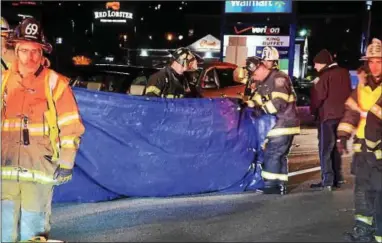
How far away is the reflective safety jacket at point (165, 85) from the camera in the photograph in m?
7.41

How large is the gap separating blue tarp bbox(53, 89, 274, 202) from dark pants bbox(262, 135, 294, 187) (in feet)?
0.66

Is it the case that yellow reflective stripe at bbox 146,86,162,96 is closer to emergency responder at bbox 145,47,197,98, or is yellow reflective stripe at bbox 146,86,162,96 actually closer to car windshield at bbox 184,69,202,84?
emergency responder at bbox 145,47,197,98

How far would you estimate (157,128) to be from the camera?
6957 mm

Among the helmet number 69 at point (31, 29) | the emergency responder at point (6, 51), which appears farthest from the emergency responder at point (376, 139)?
the emergency responder at point (6, 51)

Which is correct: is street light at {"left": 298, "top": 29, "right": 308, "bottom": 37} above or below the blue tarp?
above

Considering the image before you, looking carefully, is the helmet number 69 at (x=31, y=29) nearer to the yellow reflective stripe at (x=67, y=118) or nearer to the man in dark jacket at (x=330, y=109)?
the yellow reflective stripe at (x=67, y=118)

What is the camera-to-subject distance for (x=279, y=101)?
742 cm

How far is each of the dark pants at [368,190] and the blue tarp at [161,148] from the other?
219 centimetres

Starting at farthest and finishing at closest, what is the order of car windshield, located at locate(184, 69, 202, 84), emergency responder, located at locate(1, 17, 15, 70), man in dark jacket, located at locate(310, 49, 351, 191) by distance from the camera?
car windshield, located at locate(184, 69, 202, 84)
man in dark jacket, located at locate(310, 49, 351, 191)
emergency responder, located at locate(1, 17, 15, 70)

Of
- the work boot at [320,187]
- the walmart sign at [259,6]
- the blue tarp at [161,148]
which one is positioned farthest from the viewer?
the walmart sign at [259,6]

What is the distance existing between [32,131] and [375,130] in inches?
119

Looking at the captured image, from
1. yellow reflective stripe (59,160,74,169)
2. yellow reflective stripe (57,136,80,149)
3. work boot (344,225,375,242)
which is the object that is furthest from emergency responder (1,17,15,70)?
work boot (344,225,375,242)

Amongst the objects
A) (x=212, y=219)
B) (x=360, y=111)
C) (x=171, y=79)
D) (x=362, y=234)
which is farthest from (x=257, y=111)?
(x=362, y=234)

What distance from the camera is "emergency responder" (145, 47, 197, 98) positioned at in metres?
7.43
